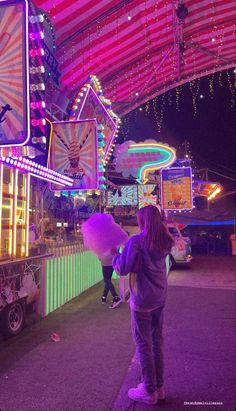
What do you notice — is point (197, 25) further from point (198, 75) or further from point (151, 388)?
point (151, 388)

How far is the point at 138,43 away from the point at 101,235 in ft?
31.6

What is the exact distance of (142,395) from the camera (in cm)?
338

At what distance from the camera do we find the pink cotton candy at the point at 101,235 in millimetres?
3396

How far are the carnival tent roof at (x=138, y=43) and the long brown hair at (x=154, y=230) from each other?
684 cm

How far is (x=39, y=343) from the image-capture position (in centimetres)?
501

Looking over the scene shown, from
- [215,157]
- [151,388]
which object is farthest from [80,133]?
[215,157]

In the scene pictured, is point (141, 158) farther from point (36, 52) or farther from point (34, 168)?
point (36, 52)

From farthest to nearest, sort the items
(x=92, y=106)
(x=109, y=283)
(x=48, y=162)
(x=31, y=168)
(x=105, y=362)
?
1. (x=92, y=106)
2. (x=48, y=162)
3. (x=109, y=283)
4. (x=31, y=168)
5. (x=105, y=362)

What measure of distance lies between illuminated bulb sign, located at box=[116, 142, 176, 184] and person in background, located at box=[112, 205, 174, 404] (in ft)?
33.8

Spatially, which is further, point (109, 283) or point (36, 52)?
point (109, 283)

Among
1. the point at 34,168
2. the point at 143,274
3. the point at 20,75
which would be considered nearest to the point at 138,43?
the point at 34,168

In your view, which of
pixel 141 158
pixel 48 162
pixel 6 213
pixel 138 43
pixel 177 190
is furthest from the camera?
pixel 177 190

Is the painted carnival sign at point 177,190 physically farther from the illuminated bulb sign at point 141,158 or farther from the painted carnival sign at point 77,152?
the painted carnival sign at point 77,152

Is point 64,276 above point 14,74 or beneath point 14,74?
beneath
